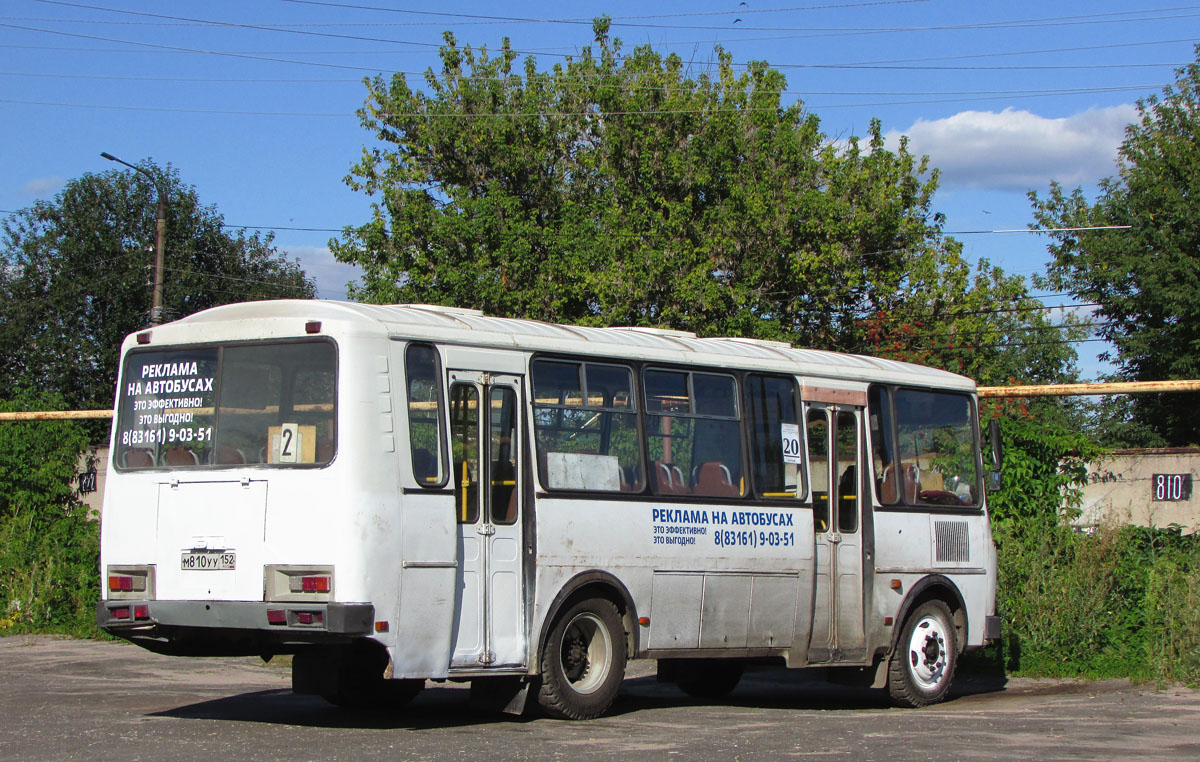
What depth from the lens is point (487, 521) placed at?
10039 mm

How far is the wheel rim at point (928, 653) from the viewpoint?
13.3 m

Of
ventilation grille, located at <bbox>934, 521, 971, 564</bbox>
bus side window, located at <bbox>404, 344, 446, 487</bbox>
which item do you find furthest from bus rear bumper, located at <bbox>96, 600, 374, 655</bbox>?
ventilation grille, located at <bbox>934, 521, 971, 564</bbox>

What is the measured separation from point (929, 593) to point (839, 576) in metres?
1.43

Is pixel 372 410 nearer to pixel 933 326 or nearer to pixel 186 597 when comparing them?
pixel 186 597

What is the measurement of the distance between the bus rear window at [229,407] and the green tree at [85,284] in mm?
46065

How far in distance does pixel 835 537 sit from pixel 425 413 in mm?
4642

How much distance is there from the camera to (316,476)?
30.4 ft

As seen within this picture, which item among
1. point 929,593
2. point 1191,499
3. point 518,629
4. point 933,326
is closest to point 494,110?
point 933,326

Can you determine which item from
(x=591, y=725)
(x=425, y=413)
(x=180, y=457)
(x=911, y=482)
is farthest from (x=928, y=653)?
(x=180, y=457)

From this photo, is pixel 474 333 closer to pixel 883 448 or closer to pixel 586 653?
pixel 586 653

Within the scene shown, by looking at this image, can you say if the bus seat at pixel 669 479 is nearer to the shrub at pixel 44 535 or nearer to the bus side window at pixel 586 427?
the bus side window at pixel 586 427

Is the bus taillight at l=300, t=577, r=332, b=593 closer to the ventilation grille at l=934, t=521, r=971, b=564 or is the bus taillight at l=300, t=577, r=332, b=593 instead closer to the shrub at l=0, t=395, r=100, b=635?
the ventilation grille at l=934, t=521, r=971, b=564

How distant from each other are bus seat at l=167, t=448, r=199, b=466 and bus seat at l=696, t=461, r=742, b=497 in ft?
13.6

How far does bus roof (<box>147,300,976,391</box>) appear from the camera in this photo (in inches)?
383
